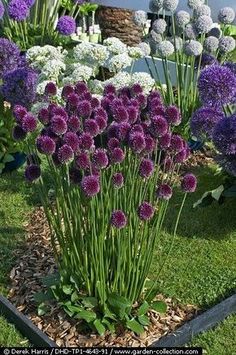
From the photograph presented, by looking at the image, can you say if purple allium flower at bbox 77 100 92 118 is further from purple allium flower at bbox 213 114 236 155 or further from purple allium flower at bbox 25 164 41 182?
purple allium flower at bbox 213 114 236 155

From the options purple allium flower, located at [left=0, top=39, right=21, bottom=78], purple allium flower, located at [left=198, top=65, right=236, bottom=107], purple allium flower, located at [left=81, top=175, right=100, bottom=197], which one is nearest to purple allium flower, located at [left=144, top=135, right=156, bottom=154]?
purple allium flower, located at [left=81, top=175, right=100, bottom=197]

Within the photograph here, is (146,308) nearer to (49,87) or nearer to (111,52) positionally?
(49,87)

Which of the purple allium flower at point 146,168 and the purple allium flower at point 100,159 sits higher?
the purple allium flower at point 100,159

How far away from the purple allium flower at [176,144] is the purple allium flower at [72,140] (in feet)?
1.45

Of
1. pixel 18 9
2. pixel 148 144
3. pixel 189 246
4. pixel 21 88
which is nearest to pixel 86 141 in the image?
pixel 148 144

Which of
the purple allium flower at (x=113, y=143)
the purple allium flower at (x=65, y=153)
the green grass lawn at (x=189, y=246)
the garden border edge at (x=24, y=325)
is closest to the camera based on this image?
the purple allium flower at (x=65, y=153)

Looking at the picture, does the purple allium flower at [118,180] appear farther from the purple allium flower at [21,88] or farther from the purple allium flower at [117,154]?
the purple allium flower at [21,88]

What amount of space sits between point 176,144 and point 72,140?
0.48m

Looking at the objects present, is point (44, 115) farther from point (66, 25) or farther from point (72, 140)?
point (66, 25)

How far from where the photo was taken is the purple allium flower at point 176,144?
282cm

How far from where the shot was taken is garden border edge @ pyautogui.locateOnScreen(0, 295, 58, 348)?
3181 mm

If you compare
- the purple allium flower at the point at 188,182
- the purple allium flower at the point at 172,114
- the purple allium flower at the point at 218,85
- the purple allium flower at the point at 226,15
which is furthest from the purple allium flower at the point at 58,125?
the purple allium flower at the point at 226,15

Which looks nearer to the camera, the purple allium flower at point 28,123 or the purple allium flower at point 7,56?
the purple allium flower at point 28,123

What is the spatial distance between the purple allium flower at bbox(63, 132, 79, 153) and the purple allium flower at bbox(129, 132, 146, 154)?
0.24 meters
